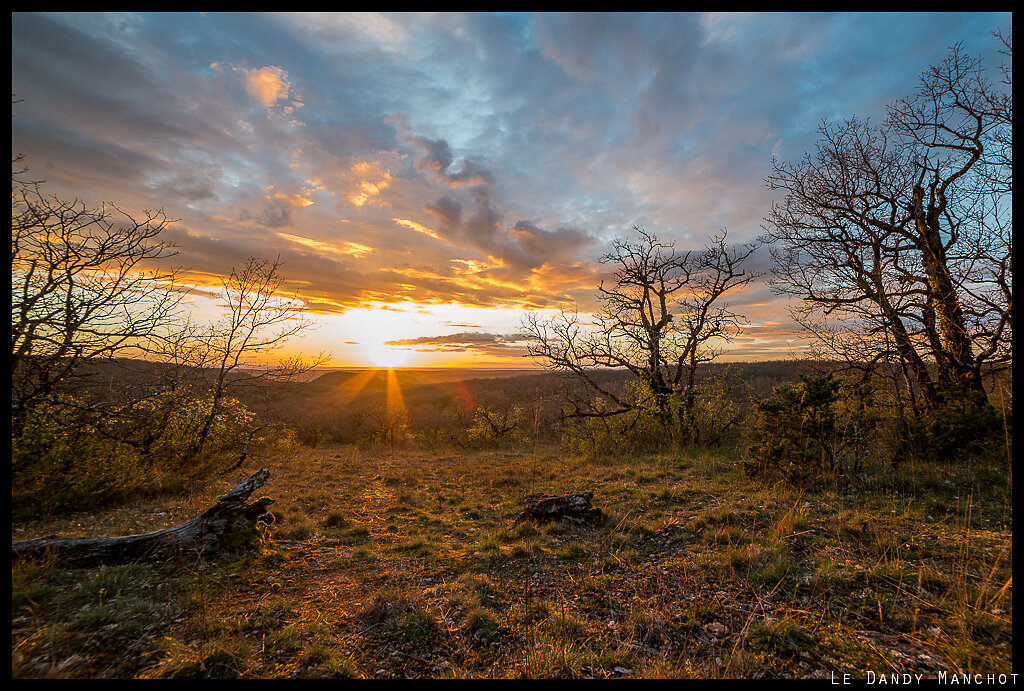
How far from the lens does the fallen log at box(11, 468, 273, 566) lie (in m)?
4.77

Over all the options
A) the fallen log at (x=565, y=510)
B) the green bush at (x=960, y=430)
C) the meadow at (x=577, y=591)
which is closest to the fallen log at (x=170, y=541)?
the meadow at (x=577, y=591)

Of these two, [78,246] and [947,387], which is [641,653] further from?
[947,387]

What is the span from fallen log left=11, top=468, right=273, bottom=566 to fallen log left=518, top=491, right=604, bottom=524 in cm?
515

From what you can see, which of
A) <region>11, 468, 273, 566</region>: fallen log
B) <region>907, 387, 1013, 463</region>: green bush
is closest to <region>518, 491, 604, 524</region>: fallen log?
<region>11, 468, 273, 566</region>: fallen log

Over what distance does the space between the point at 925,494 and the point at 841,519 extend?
9.33ft

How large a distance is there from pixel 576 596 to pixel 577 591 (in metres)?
0.14

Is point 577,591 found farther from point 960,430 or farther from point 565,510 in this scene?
point 960,430

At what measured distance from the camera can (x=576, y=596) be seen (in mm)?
4535

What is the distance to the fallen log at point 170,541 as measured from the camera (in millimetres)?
4773

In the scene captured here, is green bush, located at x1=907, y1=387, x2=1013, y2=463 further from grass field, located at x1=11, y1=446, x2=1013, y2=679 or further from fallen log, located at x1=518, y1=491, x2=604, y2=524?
fallen log, located at x1=518, y1=491, x2=604, y2=524

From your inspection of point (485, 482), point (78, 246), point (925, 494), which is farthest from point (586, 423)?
point (78, 246)

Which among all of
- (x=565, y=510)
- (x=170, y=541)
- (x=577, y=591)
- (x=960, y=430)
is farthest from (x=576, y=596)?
(x=960, y=430)

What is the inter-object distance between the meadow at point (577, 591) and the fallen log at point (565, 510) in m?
0.21

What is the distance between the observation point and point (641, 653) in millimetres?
3375
